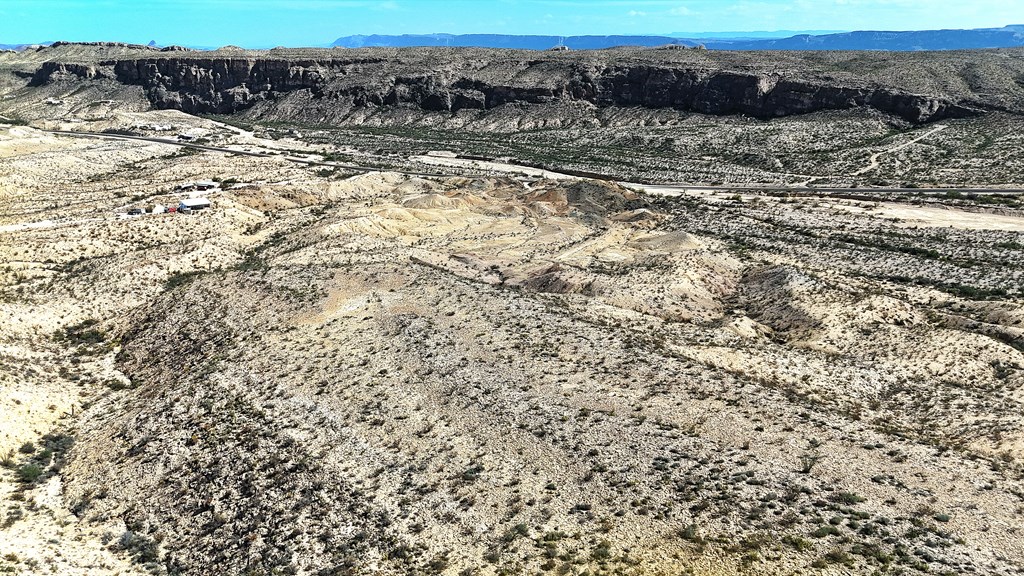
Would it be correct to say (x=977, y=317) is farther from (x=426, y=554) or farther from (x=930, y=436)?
(x=426, y=554)

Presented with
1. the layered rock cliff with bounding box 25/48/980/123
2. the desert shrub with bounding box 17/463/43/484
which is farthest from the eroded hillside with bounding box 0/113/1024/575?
the layered rock cliff with bounding box 25/48/980/123

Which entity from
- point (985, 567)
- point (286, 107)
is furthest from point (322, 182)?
point (286, 107)

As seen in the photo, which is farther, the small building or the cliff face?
the cliff face

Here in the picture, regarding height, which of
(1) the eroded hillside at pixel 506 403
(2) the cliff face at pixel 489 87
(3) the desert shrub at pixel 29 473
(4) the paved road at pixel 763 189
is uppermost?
(2) the cliff face at pixel 489 87

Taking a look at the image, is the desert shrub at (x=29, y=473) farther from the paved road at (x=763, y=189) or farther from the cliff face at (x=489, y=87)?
the cliff face at (x=489, y=87)

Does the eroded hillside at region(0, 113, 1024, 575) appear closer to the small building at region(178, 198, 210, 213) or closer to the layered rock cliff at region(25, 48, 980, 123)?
the small building at region(178, 198, 210, 213)

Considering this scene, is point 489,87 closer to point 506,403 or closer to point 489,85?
point 489,85

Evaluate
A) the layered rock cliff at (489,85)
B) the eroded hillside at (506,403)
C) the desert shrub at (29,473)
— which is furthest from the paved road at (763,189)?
the desert shrub at (29,473)
